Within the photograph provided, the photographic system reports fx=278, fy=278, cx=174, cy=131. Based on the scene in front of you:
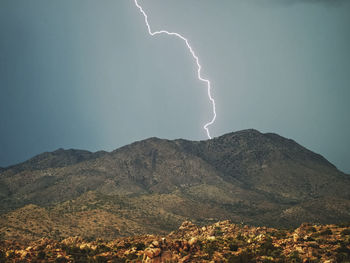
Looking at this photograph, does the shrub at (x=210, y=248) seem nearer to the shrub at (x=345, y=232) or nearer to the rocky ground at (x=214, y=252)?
the rocky ground at (x=214, y=252)

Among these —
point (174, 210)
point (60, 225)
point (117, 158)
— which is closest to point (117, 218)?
point (60, 225)

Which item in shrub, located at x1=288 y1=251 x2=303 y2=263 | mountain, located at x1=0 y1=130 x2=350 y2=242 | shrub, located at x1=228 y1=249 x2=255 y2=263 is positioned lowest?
shrub, located at x1=228 y1=249 x2=255 y2=263

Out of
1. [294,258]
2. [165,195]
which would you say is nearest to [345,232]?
[294,258]

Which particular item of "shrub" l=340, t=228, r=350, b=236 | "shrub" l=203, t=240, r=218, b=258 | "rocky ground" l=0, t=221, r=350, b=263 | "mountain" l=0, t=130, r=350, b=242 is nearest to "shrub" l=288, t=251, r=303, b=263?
"rocky ground" l=0, t=221, r=350, b=263

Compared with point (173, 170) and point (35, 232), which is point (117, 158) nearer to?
point (173, 170)

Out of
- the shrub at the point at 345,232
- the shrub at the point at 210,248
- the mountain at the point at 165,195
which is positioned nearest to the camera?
the shrub at the point at 210,248

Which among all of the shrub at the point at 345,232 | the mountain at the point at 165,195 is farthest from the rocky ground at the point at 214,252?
the mountain at the point at 165,195

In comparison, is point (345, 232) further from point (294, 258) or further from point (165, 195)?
point (165, 195)

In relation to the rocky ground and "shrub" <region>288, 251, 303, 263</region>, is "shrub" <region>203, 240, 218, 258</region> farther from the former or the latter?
"shrub" <region>288, 251, 303, 263</region>
